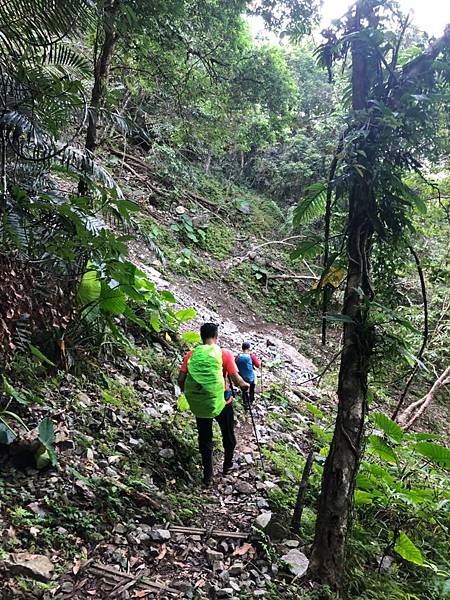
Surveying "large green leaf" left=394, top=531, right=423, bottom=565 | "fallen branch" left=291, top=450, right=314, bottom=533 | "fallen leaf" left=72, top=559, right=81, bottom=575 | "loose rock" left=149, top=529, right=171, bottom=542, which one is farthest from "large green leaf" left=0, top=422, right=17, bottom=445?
"large green leaf" left=394, top=531, right=423, bottom=565

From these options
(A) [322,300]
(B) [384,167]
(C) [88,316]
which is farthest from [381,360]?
(C) [88,316]

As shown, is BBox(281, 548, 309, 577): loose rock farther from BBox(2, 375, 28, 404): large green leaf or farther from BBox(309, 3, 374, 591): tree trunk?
BBox(2, 375, 28, 404): large green leaf

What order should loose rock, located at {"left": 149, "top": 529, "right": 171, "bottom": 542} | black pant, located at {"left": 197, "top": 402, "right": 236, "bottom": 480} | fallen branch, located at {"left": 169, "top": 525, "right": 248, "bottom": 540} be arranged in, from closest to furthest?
loose rock, located at {"left": 149, "top": 529, "right": 171, "bottom": 542}
fallen branch, located at {"left": 169, "top": 525, "right": 248, "bottom": 540}
black pant, located at {"left": 197, "top": 402, "right": 236, "bottom": 480}

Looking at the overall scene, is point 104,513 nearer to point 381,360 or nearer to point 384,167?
point 381,360

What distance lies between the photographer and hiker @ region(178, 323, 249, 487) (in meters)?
4.23

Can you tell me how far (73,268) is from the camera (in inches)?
186

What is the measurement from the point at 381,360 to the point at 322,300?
0.72 meters

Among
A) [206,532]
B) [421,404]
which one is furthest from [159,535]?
[421,404]

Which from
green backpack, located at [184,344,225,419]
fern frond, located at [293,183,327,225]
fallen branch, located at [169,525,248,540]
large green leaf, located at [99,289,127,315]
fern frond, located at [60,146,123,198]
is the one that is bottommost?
fallen branch, located at [169,525,248,540]

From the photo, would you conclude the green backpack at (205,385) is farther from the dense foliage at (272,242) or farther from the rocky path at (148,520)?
the dense foliage at (272,242)

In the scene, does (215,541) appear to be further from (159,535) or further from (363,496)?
(363,496)

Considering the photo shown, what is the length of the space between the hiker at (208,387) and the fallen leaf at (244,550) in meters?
1.02

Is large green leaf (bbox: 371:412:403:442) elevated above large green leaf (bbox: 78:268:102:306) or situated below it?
below

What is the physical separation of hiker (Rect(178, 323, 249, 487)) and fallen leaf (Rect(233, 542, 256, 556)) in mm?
1024
